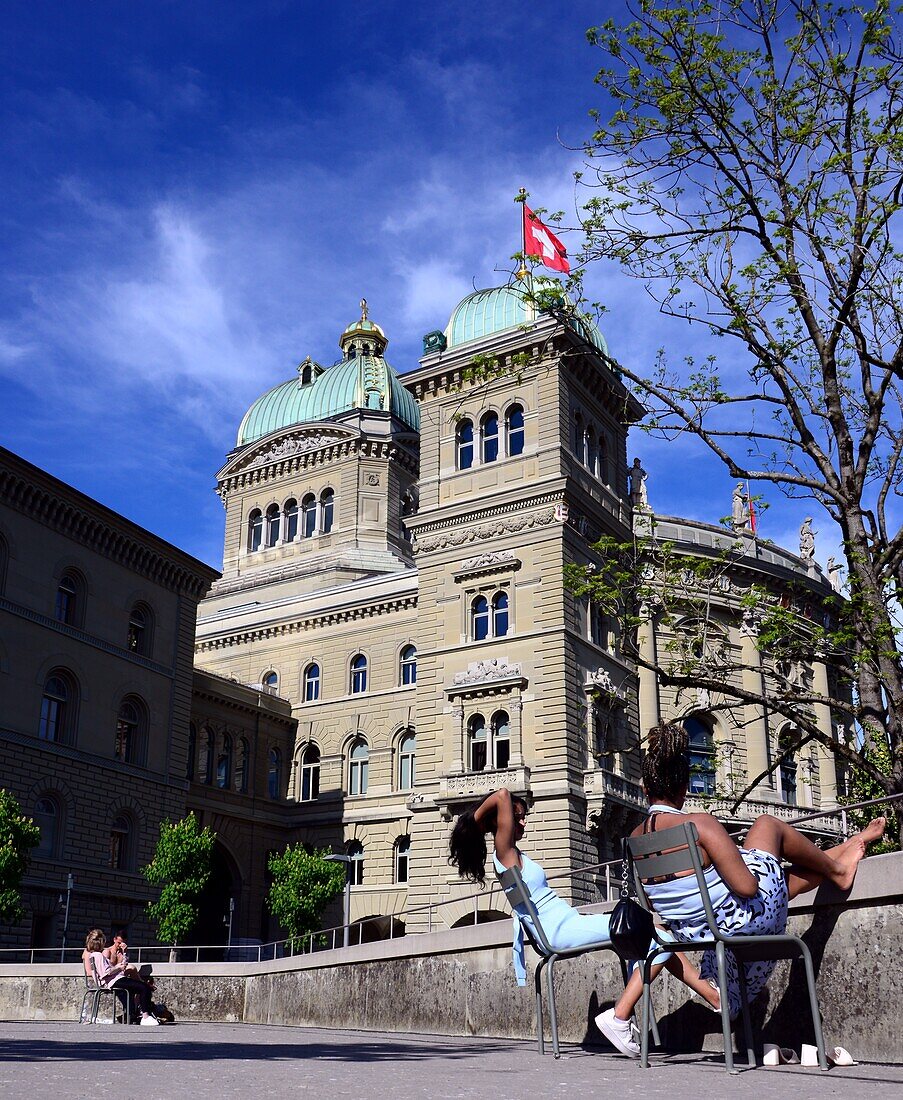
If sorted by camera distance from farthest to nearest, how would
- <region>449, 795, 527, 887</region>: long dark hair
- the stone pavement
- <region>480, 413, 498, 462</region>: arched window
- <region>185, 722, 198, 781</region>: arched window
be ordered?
1. <region>185, 722, 198, 781</region>: arched window
2. <region>480, 413, 498, 462</region>: arched window
3. <region>449, 795, 527, 887</region>: long dark hair
4. the stone pavement

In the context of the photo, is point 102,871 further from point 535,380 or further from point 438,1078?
point 438,1078

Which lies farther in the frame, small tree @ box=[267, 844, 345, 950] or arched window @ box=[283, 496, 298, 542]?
arched window @ box=[283, 496, 298, 542]

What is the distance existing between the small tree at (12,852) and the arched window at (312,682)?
19.8 m

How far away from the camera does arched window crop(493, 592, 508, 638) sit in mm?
41562

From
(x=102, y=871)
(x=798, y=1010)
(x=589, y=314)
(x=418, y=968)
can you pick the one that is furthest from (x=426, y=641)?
(x=798, y=1010)

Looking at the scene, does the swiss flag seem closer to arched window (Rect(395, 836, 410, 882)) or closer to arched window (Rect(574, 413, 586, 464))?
arched window (Rect(574, 413, 586, 464))

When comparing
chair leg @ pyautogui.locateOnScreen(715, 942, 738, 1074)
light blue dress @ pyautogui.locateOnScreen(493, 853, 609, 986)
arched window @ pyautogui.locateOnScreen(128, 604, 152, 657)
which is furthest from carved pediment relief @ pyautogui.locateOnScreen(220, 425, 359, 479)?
chair leg @ pyautogui.locateOnScreen(715, 942, 738, 1074)

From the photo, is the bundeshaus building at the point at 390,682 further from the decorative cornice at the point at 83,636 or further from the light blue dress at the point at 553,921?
the light blue dress at the point at 553,921

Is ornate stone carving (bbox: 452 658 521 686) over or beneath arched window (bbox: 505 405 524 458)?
beneath

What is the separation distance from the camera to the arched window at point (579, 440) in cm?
4406

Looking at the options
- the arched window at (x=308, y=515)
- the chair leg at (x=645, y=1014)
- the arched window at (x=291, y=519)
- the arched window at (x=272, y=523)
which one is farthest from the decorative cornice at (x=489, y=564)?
the chair leg at (x=645, y=1014)

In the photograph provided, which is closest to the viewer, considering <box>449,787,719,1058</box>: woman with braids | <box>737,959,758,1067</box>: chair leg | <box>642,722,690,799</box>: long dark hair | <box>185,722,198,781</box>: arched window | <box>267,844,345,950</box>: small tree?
<box>737,959,758,1067</box>: chair leg

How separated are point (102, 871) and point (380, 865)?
12.5m

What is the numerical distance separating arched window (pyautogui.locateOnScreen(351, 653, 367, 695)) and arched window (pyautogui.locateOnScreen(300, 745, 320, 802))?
3234 millimetres
